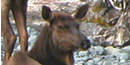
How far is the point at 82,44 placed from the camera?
5.36 meters

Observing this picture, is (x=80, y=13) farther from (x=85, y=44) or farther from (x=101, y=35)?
(x=101, y=35)

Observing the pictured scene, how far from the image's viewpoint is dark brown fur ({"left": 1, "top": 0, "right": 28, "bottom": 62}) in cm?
755

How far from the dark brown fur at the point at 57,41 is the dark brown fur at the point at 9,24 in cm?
161

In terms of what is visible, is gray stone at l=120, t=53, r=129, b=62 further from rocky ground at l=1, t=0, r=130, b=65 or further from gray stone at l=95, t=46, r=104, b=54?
gray stone at l=95, t=46, r=104, b=54

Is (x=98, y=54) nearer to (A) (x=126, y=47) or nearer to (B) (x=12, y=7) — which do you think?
(A) (x=126, y=47)

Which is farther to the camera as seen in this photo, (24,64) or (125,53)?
(125,53)

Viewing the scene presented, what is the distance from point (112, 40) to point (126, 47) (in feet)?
1.46

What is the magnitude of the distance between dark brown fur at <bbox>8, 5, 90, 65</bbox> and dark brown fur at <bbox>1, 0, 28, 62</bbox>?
1614mm

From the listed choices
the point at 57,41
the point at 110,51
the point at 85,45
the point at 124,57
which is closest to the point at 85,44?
the point at 85,45

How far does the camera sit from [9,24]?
777 centimetres

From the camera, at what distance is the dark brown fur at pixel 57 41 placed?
5527 millimetres

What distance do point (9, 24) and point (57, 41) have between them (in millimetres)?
2275

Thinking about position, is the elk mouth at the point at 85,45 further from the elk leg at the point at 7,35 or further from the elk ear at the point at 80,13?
the elk leg at the point at 7,35

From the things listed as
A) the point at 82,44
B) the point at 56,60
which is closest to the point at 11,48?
the point at 56,60
